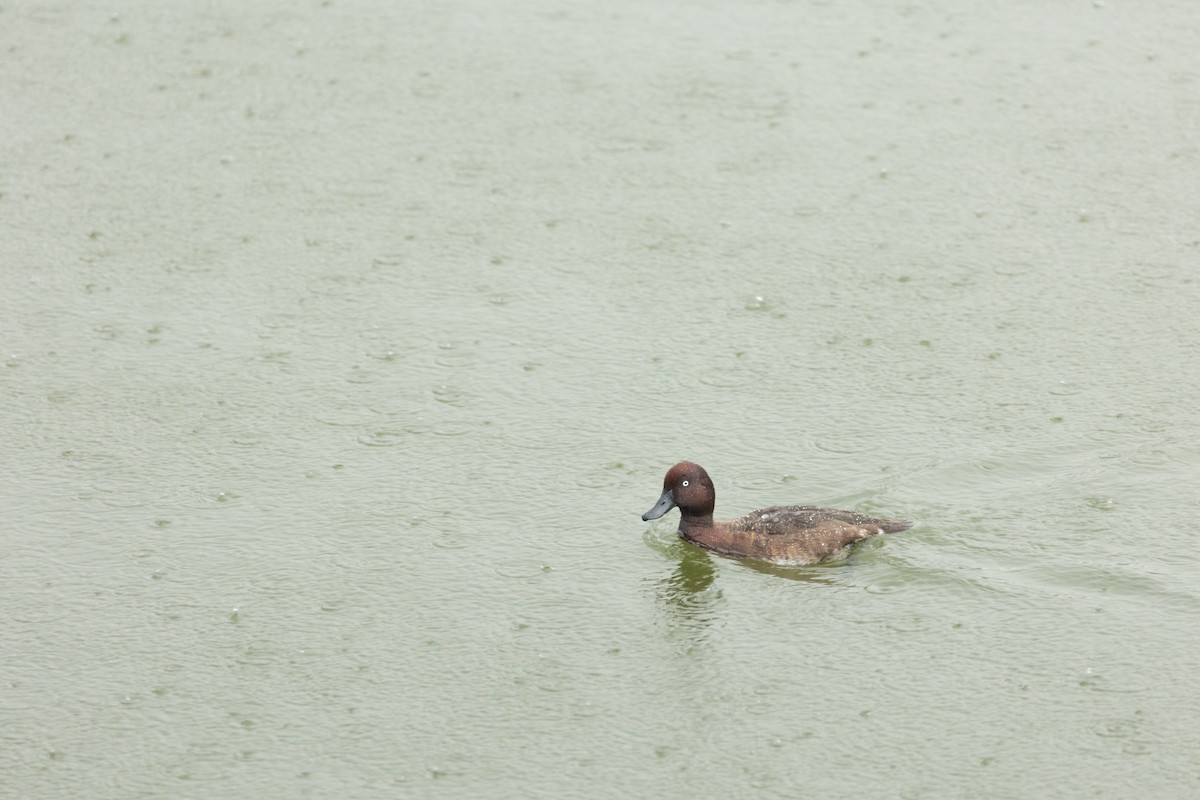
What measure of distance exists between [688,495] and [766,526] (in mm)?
328

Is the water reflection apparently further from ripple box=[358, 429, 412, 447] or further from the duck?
ripple box=[358, 429, 412, 447]

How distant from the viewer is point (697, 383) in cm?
743

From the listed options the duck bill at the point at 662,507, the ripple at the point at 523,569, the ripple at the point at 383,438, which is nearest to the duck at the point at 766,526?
the duck bill at the point at 662,507

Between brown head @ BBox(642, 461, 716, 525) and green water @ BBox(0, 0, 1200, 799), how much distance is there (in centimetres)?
15

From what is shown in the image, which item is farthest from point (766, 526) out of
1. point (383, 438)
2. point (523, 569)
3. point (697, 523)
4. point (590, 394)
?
point (383, 438)

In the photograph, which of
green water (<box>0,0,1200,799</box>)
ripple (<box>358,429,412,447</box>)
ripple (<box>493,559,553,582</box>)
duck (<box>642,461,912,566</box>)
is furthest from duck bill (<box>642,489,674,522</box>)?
ripple (<box>358,429,412,447</box>)

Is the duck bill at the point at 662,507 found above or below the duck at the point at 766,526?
above

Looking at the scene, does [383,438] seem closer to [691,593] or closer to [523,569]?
[523,569]

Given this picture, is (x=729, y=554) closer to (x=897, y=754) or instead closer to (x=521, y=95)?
(x=897, y=754)

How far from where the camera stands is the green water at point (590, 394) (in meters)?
5.25

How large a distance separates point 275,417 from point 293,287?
1206 mm

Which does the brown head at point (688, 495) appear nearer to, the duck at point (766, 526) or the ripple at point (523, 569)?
the duck at point (766, 526)

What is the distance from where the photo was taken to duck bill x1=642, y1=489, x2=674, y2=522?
6344 millimetres

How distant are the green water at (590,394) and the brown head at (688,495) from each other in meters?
0.15
